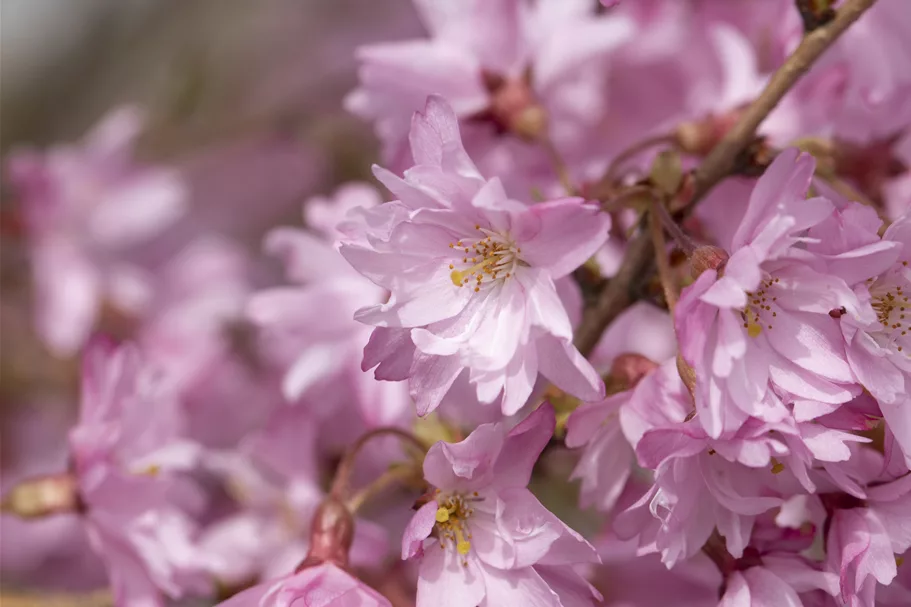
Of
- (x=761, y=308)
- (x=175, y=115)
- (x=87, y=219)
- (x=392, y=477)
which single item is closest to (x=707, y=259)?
(x=761, y=308)

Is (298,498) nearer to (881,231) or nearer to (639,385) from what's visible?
(639,385)

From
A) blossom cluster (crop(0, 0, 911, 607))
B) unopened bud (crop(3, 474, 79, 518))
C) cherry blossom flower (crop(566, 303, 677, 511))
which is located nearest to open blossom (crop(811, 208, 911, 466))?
blossom cluster (crop(0, 0, 911, 607))

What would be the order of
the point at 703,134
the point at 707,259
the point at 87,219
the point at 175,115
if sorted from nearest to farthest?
the point at 707,259
the point at 703,134
the point at 87,219
the point at 175,115

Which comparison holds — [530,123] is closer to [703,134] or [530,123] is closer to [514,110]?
[514,110]

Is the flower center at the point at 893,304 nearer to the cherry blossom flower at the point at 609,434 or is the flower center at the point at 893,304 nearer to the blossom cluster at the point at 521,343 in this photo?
the blossom cluster at the point at 521,343

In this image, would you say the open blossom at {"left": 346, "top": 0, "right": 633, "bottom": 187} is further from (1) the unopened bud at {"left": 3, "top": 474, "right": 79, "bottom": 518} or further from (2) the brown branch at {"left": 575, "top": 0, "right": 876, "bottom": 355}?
(1) the unopened bud at {"left": 3, "top": 474, "right": 79, "bottom": 518}

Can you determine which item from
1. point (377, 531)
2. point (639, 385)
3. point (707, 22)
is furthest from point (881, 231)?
point (707, 22)
